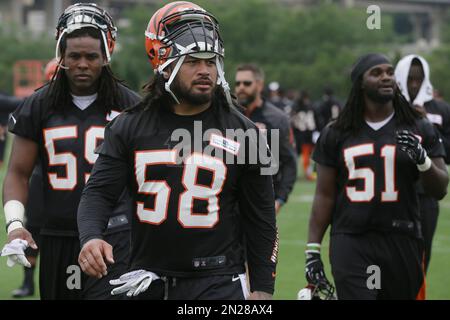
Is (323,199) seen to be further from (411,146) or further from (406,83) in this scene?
(406,83)

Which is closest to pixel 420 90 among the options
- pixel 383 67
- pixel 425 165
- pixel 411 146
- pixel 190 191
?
pixel 383 67

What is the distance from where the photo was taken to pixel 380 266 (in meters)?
6.00

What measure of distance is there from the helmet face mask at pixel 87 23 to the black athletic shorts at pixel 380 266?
194 centimetres

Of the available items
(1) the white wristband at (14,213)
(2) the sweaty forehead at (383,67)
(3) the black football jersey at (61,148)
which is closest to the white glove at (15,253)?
(1) the white wristband at (14,213)

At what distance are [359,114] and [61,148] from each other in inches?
77.5

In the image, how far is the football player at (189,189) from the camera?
4.32m

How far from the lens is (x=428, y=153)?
6121 millimetres

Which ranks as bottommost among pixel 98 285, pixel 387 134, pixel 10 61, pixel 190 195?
pixel 98 285

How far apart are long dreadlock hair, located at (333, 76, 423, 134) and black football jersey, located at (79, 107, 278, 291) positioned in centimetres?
193

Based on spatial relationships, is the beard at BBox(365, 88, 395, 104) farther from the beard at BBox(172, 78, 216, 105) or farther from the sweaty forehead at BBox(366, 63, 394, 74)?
the beard at BBox(172, 78, 216, 105)

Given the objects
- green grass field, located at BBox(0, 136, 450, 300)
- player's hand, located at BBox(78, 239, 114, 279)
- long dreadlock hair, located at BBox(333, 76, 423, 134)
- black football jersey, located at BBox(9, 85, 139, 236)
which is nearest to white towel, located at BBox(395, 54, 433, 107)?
green grass field, located at BBox(0, 136, 450, 300)
